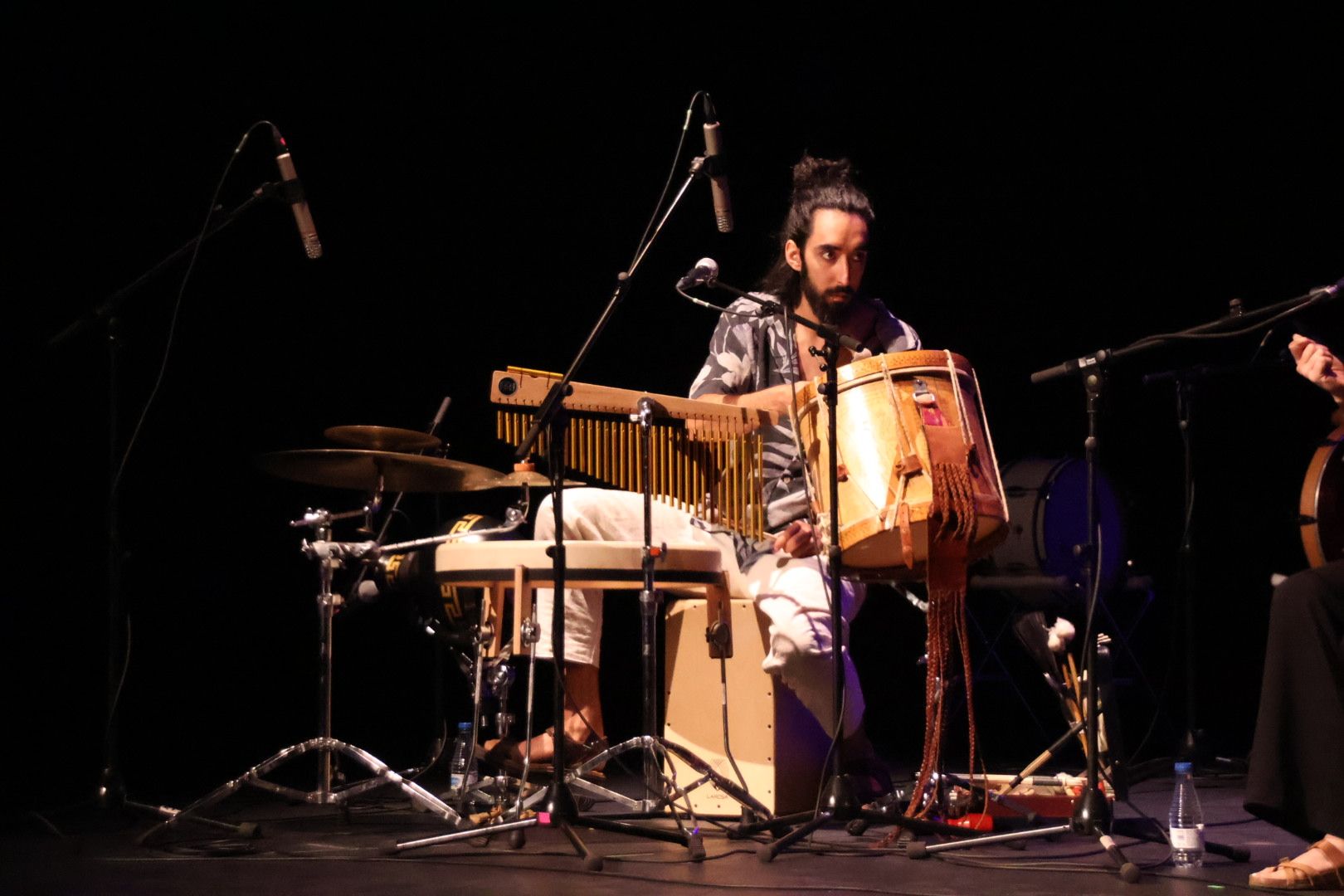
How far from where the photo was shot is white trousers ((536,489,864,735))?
3.87 metres

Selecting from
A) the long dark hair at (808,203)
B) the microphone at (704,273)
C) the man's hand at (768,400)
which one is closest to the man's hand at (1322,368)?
the man's hand at (768,400)

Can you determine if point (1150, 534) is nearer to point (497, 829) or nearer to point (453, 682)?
point (453, 682)

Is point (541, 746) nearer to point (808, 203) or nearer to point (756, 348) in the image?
point (756, 348)

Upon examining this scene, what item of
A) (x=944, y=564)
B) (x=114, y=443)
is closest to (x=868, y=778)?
(x=944, y=564)

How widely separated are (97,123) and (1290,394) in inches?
220

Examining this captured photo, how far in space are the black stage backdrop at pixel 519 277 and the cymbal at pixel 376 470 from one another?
6.41ft

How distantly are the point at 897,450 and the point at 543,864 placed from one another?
130cm

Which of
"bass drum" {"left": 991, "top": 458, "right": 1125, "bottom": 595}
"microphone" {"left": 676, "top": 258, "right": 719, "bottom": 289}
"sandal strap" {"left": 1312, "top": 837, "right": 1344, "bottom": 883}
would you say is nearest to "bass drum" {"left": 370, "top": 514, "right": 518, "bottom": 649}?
"microphone" {"left": 676, "top": 258, "right": 719, "bottom": 289}

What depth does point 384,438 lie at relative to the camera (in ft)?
13.2

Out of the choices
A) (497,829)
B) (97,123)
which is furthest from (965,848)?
(97,123)

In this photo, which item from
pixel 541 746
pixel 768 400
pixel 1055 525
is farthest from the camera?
pixel 1055 525

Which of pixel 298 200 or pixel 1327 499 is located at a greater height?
pixel 298 200

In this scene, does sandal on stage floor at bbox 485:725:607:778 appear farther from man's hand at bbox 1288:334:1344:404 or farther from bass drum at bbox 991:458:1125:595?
man's hand at bbox 1288:334:1344:404

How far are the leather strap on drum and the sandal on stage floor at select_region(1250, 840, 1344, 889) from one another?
2.32ft
